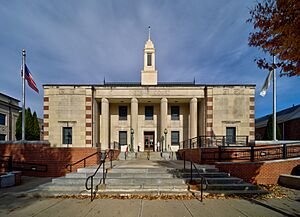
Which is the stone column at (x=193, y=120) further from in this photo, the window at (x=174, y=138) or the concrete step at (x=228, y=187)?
the concrete step at (x=228, y=187)

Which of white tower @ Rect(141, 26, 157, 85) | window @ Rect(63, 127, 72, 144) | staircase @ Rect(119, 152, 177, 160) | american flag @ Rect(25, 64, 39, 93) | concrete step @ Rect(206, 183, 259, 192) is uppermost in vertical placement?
white tower @ Rect(141, 26, 157, 85)

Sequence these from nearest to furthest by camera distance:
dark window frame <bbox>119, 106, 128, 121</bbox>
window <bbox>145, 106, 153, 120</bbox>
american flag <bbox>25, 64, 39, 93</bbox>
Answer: american flag <bbox>25, 64, 39, 93</bbox>, dark window frame <bbox>119, 106, 128, 121</bbox>, window <bbox>145, 106, 153, 120</bbox>

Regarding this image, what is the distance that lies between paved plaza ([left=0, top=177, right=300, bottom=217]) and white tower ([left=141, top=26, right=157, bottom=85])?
23.4m

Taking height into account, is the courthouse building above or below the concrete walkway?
above

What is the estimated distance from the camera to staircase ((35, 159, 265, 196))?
8.02 meters

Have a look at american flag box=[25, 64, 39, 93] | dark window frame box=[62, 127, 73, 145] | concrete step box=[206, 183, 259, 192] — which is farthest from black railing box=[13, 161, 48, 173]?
concrete step box=[206, 183, 259, 192]

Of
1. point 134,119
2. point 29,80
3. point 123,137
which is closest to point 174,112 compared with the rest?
point 134,119

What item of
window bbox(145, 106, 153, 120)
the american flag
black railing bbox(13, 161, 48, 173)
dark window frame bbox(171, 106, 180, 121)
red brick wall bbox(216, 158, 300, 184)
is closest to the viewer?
red brick wall bbox(216, 158, 300, 184)

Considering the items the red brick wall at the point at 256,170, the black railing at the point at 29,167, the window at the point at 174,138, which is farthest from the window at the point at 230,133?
the black railing at the point at 29,167

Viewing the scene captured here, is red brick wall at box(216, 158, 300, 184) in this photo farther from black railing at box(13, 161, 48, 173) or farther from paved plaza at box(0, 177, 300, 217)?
black railing at box(13, 161, 48, 173)

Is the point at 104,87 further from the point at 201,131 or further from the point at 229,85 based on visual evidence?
the point at 229,85

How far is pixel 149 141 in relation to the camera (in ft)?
97.5

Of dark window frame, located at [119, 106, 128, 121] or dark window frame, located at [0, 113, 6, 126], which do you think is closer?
dark window frame, located at [119, 106, 128, 121]

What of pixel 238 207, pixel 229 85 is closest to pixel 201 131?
pixel 229 85
